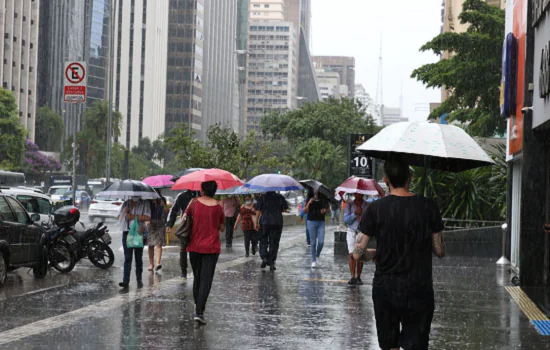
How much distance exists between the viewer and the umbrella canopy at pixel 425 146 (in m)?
6.59

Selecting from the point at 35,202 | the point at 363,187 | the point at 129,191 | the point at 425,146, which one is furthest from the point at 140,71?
the point at 425,146

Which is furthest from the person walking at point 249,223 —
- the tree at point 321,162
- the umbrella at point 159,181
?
the tree at point 321,162

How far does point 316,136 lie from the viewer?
62.8m

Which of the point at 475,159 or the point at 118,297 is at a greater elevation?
the point at 475,159

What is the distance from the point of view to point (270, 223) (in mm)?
17812

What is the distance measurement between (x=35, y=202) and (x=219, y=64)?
506 ft

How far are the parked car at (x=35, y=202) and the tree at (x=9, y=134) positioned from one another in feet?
202

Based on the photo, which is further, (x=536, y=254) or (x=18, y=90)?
(x=18, y=90)

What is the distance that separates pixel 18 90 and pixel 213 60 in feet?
201

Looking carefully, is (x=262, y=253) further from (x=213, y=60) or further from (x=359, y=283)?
(x=213, y=60)

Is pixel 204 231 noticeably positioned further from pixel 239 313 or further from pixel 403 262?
pixel 403 262

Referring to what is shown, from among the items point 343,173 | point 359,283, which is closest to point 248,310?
point 359,283

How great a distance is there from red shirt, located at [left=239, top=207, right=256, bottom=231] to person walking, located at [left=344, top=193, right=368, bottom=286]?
643 centimetres

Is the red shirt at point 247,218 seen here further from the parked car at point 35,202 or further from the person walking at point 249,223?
the parked car at point 35,202
